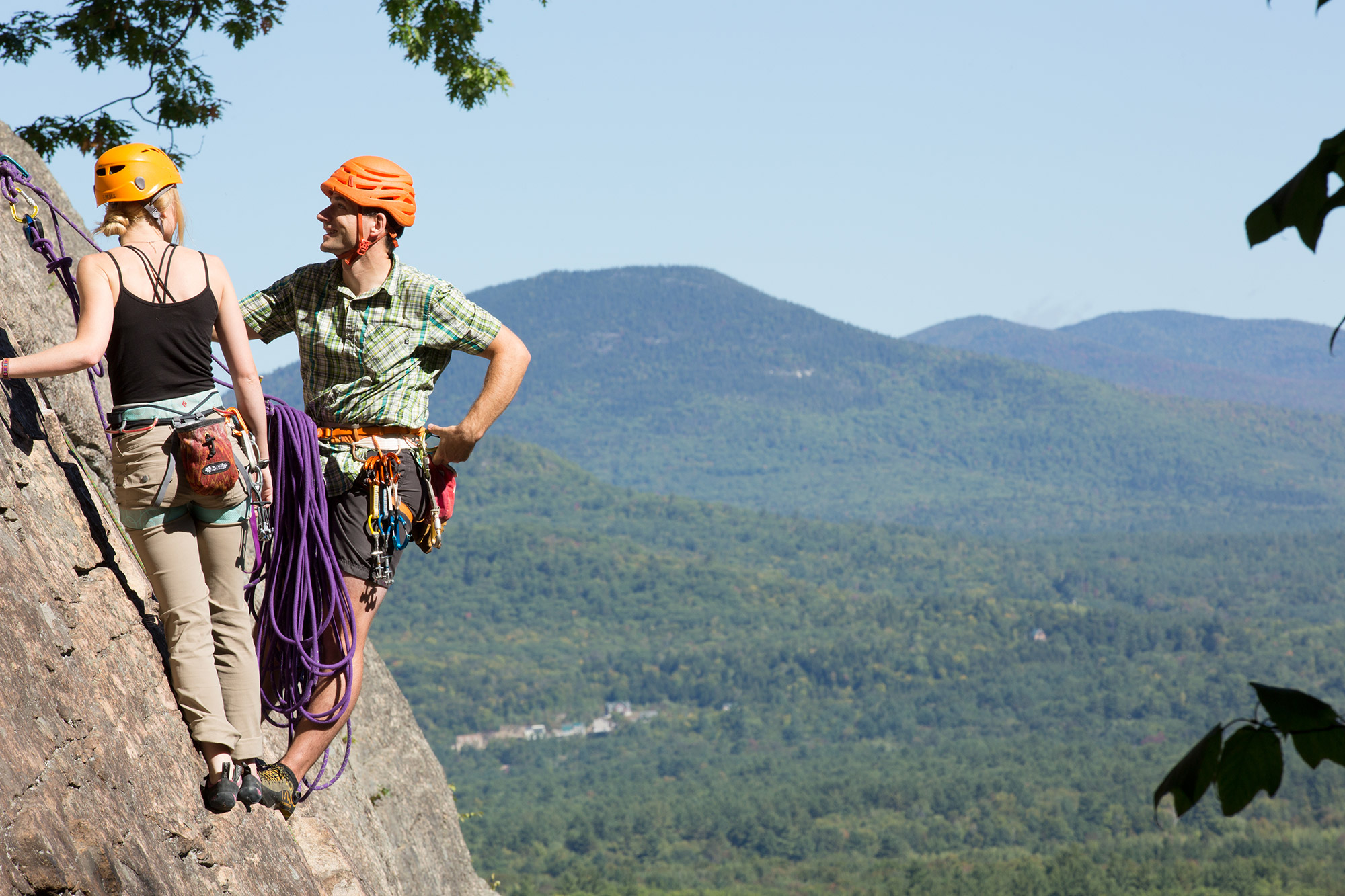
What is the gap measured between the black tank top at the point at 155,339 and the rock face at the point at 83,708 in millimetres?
598

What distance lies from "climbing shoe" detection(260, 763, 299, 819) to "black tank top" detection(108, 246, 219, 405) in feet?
4.19

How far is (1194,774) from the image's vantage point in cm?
157

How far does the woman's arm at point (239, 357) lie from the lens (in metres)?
3.77

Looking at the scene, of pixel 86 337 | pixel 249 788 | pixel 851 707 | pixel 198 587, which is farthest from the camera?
pixel 851 707

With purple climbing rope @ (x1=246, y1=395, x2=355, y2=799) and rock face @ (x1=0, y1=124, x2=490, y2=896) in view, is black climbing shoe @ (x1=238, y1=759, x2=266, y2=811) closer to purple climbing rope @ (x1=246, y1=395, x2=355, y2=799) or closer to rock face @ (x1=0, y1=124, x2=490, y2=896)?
rock face @ (x1=0, y1=124, x2=490, y2=896)

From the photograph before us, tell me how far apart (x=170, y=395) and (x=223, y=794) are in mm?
1182

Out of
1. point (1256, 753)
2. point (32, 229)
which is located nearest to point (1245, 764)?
point (1256, 753)

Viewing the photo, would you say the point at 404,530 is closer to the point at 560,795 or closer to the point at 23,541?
the point at 23,541

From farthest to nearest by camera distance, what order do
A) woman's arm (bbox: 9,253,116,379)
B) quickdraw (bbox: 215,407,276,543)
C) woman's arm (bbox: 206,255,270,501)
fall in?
quickdraw (bbox: 215,407,276,543) < woman's arm (bbox: 206,255,270,501) < woman's arm (bbox: 9,253,116,379)

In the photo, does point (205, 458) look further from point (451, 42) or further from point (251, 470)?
point (451, 42)

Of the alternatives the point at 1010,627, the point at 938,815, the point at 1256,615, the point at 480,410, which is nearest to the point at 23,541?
the point at 480,410

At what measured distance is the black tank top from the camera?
3.61m

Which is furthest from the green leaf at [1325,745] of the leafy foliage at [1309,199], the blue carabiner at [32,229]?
the blue carabiner at [32,229]

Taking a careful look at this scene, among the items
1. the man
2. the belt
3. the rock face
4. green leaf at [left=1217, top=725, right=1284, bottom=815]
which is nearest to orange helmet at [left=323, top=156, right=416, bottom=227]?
the man
